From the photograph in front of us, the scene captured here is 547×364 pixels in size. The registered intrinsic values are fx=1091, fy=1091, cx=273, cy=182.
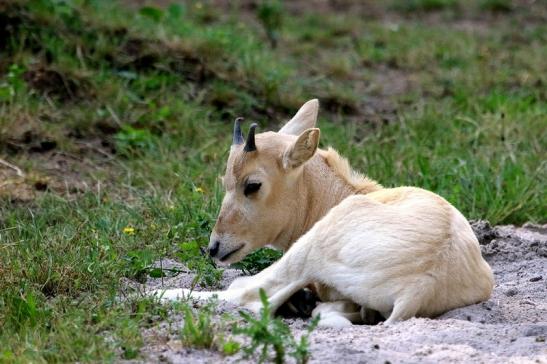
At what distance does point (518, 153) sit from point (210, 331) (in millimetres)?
5497

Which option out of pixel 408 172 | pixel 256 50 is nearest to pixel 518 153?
pixel 408 172

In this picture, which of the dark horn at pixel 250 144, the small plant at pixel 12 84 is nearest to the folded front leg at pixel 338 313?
the dark horn at pixel 250 144

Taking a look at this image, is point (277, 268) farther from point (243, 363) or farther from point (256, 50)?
point (256, 50)

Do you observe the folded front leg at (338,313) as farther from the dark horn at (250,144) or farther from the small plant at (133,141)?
the small plant at (133,141)

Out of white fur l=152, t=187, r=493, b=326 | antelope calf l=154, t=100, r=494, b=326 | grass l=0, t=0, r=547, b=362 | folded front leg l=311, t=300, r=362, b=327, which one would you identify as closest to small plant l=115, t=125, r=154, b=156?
grass l=0, t=0, r=547, b=362

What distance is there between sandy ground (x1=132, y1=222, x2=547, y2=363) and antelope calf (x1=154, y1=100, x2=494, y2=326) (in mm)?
160

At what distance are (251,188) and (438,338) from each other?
70.4 inches

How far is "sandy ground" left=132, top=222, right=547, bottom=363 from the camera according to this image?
16.8ft

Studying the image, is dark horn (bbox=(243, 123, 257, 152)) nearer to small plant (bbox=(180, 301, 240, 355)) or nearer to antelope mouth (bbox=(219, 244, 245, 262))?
antelope mouth (bbox=(219, 244, 245, 262))

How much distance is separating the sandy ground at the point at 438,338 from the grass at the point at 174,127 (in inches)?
8.2

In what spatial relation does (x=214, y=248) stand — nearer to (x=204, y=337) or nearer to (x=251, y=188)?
(x=251, y=188)

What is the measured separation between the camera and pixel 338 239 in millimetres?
6012

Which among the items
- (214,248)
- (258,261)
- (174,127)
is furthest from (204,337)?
(174,127)

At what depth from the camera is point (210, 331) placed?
17.1 ft
